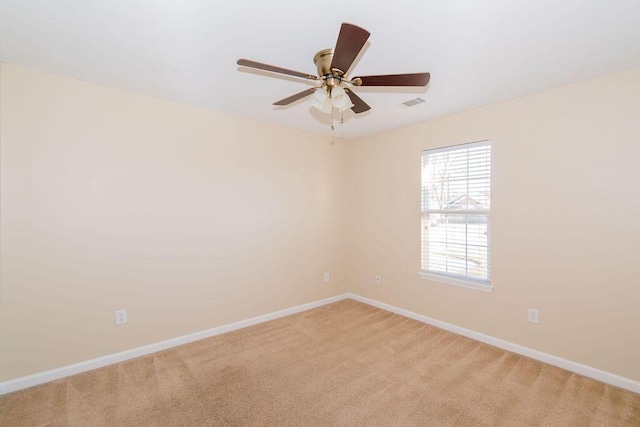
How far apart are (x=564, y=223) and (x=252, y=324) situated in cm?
341

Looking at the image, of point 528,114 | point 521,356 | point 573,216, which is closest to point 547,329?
point 521,356

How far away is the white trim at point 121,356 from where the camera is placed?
2314 millimetres

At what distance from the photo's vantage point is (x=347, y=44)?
1396 millimetres

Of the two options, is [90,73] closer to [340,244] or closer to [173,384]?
[173,384]

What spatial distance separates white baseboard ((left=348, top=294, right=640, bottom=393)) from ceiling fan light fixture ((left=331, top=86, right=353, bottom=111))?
2.83 meters

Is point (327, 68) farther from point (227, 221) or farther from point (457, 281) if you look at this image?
point (457, 281)

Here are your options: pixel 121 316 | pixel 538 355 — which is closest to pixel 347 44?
pixel 121 316

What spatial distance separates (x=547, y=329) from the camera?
271cm

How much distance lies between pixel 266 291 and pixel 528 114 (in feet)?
11.3

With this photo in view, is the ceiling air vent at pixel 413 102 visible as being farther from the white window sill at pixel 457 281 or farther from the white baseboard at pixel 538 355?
the white baseboard at pixel 538 355

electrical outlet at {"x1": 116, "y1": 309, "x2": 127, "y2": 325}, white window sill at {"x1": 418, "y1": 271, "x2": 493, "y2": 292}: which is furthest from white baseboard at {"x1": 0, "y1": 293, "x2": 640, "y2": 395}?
white window sill at {"x1": 418, "y1": 271, "x2": 493, "y2": 292}

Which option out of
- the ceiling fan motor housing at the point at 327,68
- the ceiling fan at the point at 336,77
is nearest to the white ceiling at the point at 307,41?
the ceiling fan motor housing at the point at 327,68

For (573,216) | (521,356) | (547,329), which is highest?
(573,216)

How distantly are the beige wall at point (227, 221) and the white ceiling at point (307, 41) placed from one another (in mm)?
324
